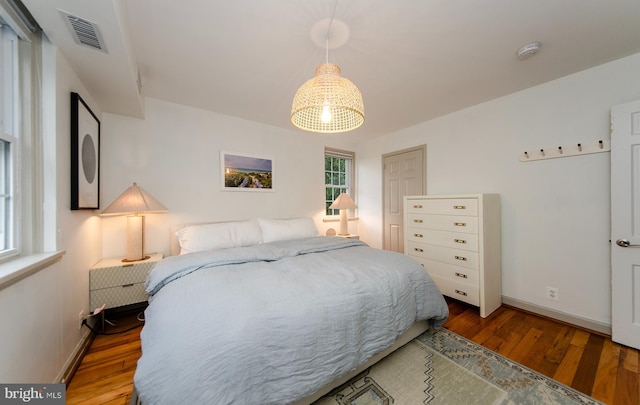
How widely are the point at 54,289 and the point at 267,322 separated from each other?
1.40m

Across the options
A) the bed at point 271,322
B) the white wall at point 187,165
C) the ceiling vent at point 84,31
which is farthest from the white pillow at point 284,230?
the ceiling vent at point 84,31

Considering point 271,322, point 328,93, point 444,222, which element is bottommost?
point 271,322

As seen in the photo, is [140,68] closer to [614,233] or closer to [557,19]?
[557,19]

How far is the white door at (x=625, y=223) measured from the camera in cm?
172

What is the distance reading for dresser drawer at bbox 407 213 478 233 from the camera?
234 cm

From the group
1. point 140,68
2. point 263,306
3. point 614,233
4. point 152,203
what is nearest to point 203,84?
point 140,68

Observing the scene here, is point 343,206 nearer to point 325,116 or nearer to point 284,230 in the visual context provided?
point 284,230

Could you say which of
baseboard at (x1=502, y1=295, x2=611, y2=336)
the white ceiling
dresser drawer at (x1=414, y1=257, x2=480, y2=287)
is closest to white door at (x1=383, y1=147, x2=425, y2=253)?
dresser drawer at (x1=414, y1=257, x2=480, y2=287)

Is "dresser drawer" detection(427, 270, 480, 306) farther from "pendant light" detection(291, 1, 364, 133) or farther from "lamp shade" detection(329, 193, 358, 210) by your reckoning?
"pendant light" detection(291, 1, 364, 133)

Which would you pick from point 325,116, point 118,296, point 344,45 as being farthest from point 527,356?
point 118,296

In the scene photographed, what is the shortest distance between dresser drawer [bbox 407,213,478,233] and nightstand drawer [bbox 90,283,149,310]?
303cm

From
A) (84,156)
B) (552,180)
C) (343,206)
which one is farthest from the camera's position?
(343,206)

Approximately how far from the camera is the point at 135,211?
209 cm

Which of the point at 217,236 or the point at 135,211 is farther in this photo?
the point at 217,236
